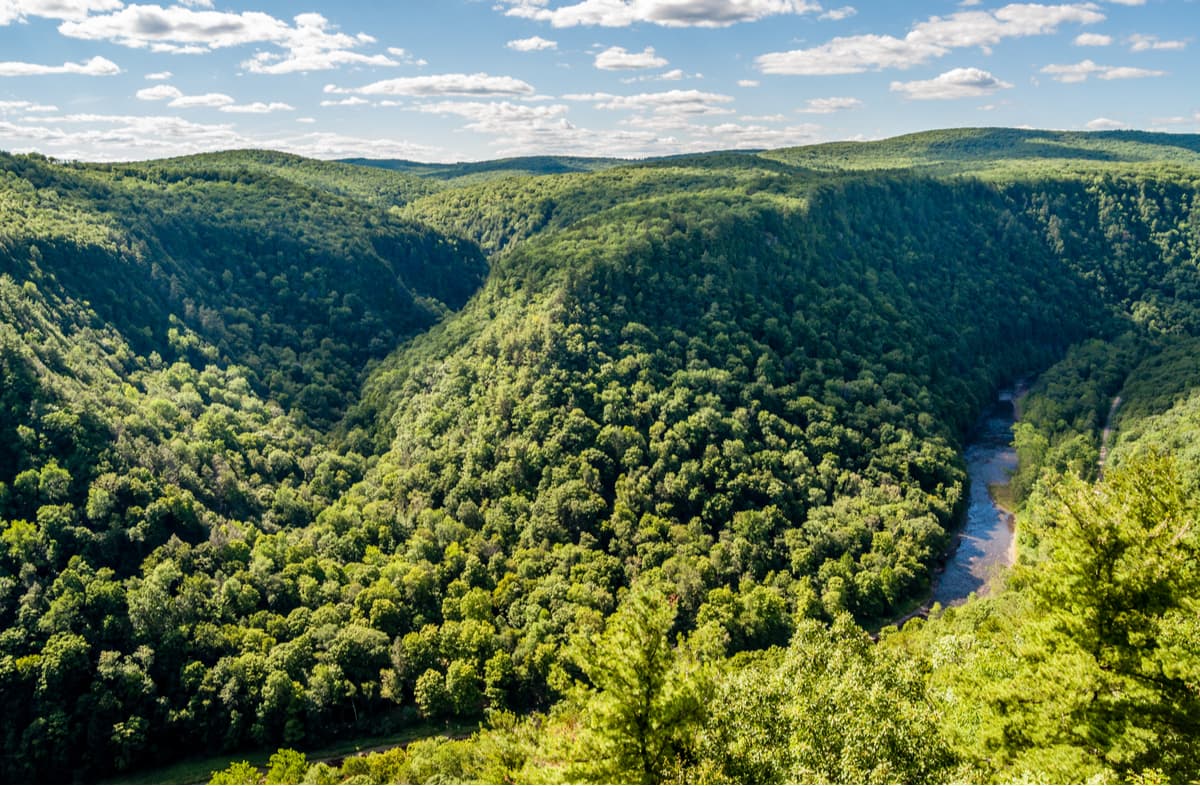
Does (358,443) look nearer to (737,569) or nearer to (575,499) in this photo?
(575,499)

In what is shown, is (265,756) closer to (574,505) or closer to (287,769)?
(287,769)

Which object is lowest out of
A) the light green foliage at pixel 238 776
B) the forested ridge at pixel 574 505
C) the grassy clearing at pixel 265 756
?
the grassy clearing at pixel 265 756

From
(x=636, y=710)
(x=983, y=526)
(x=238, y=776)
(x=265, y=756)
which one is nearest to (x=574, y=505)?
(x=265, y=756)

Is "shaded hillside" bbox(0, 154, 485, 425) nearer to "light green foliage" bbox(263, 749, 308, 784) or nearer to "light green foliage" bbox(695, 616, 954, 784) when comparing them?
"light green foliage" bbox(263, 749, 308, 784)

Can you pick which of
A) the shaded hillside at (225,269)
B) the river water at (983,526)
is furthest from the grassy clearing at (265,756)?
the shaded hillside at (225,269)

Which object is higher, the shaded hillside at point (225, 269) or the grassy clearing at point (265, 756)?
the shaded hillside at point (225, 269)

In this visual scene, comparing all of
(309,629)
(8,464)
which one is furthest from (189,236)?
(309,629)

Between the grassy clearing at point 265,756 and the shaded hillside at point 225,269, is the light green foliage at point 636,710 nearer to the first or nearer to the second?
the grassy clearing at point 265,756
